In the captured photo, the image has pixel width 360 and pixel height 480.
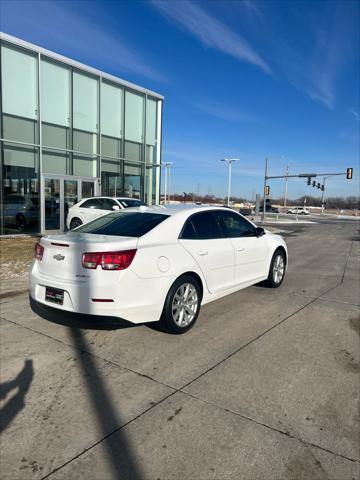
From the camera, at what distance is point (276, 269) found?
6.90 m

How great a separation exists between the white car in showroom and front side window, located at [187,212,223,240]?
2cm

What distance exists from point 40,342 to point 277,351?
8.89ft

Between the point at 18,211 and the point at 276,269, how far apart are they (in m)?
11.6

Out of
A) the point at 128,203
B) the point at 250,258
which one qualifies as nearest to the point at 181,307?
the point at 250,258

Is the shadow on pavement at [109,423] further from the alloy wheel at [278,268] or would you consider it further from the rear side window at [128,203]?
the rear side window at [128,203]

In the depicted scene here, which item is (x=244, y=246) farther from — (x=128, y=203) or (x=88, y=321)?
(x=128, y=203)

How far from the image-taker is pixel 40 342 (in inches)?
167

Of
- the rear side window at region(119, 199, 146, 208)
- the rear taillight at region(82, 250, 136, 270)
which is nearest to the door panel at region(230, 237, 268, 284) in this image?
the rear taillight at region(82, 250, 136, 270)

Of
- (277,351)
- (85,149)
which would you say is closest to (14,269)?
(277,351)

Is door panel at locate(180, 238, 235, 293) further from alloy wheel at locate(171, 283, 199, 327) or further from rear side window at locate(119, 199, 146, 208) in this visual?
rear side window at locate(119, 199, 146, 208)

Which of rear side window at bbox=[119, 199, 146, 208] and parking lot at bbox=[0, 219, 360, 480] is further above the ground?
rear side window at bbox=[119, 199, 146, 208]

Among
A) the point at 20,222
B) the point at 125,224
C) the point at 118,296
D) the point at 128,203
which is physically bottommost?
the point at 20,222

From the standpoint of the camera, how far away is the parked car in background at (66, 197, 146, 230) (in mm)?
13930

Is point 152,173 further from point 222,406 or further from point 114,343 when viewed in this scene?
point 222,406
